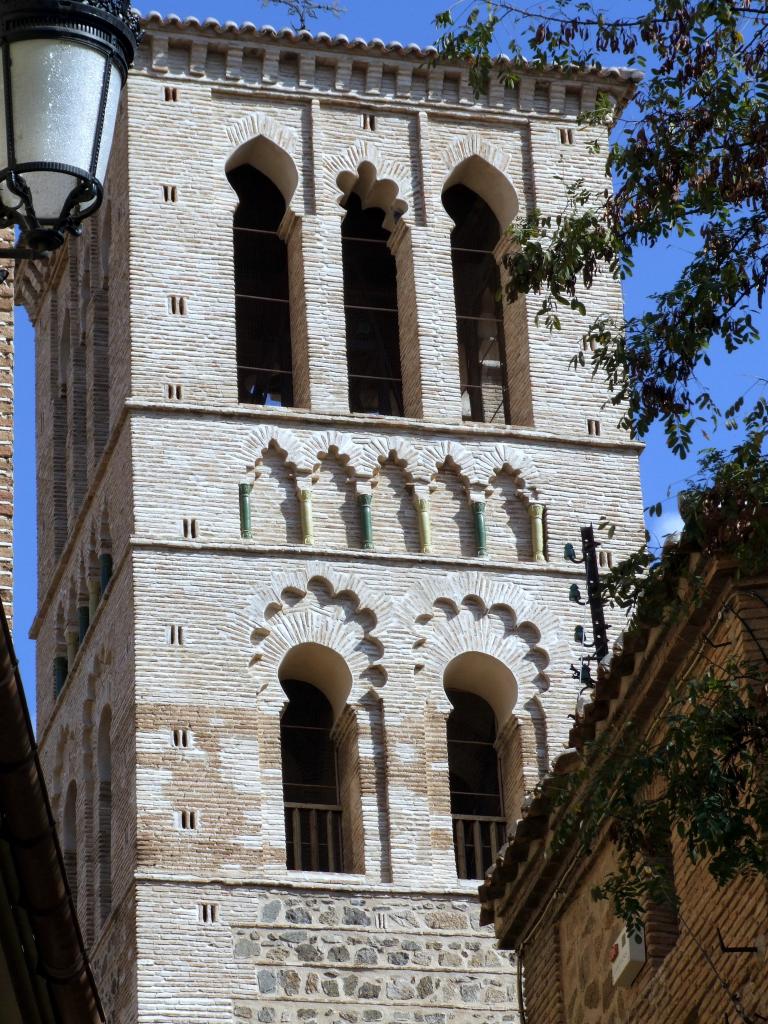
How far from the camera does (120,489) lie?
2856cm

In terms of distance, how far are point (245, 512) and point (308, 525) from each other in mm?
622

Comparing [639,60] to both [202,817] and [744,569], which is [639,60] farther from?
[202,817]

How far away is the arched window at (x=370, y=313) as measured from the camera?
103ft

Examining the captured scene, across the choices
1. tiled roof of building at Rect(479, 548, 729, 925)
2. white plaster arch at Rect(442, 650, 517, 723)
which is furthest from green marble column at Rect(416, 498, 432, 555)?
tiled roof of building at Rect(479, 548, 729, 925)

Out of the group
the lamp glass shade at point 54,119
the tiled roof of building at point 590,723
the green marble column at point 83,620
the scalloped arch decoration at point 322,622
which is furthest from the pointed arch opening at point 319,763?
the lamp glass shade at point 54,119

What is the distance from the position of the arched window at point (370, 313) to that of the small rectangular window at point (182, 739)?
5820 millimetres

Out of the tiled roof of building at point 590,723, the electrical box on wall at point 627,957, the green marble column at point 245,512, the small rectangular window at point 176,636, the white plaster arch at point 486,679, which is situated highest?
the green marble column at point 245,512

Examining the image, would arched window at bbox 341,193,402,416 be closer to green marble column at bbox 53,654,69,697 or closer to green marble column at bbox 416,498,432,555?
green marble column at bbox 416,498,432,555

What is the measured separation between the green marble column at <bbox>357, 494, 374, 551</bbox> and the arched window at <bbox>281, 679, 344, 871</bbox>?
1528 mm

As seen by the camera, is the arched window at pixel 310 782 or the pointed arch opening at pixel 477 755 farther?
the pointed arch opening at pixel 477 755

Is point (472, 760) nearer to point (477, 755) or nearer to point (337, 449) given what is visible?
point (477, 755)

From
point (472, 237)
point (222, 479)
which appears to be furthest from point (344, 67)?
point (222, 479)

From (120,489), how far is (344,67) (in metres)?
5.55

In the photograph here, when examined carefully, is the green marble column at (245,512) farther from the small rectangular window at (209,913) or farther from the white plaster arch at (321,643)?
the small rectangular window at (209,913)
